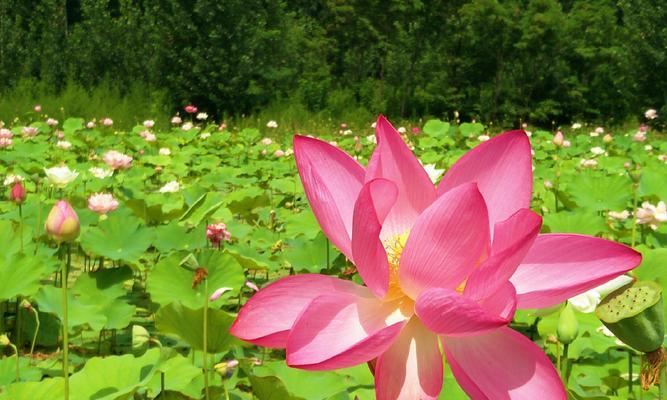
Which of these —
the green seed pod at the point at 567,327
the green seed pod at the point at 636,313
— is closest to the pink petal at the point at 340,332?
the green seed pod at the point at 636,313

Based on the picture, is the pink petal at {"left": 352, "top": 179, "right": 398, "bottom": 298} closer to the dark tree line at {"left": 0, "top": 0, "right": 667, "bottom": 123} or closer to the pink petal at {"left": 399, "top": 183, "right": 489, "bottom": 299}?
the pink petal at {"left": 399, "top": 183, "right": 489, "bottom": 299}

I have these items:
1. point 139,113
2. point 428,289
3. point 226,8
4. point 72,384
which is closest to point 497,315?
point 428,289

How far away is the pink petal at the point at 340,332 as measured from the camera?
349 mm

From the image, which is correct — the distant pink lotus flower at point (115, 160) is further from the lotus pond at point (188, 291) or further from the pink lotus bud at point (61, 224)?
the pink lotus bud at point (61, 224)

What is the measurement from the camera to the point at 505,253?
35cm

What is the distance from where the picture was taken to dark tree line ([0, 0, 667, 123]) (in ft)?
29.8

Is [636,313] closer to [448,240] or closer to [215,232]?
[448,240]

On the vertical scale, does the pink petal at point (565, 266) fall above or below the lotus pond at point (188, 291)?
above

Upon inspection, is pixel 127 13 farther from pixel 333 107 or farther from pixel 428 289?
pixel 428 289

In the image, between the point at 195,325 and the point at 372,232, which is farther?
the point at 195,325

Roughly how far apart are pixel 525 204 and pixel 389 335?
0.12 meters

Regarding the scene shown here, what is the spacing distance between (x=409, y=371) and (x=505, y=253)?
0.08 meters

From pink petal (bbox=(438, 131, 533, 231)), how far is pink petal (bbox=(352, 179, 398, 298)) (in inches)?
2.1

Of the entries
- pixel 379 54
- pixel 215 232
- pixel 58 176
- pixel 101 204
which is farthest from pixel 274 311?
pixel 379 54
